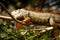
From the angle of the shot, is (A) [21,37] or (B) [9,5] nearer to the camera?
(A) [21,37]

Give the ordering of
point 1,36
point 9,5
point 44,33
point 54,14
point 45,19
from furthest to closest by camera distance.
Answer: point 9,5, point 54,14, point 45,19, point 44,33, point 1,36

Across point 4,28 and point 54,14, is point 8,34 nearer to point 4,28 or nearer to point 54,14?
point 4,28

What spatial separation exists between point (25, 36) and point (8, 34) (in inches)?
4.1

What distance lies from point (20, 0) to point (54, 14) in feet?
4.60

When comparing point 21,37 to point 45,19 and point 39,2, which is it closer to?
point 45,19

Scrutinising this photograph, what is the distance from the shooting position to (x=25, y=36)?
1387mm

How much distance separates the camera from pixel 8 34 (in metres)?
1.33

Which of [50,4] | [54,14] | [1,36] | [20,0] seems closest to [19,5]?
[20,0]

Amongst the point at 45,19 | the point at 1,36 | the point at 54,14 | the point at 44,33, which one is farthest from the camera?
the point at 54,14

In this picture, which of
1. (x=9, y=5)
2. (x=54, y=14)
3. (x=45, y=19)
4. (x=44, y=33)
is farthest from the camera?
(x=9, y=5)

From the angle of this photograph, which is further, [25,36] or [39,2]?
[39,2]

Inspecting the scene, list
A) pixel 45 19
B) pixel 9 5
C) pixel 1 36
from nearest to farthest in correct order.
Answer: pixel 1 36
pixel 45 19
pixel 9 5

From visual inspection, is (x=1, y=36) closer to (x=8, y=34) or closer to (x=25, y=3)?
(x=8, y=34)

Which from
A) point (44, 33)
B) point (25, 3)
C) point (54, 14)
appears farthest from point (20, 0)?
point (44, 33)
